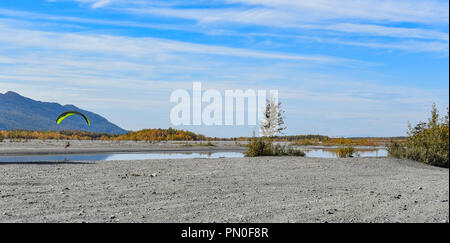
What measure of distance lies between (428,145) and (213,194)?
17672mm

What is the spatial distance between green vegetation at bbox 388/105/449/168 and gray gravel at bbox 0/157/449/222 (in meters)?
7.03

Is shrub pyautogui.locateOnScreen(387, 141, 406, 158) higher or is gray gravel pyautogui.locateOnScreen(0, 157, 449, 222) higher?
shrub pyautogui.locateOnScreen(387, 141, 406, 158)

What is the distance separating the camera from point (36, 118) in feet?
402

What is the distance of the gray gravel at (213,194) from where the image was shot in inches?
316

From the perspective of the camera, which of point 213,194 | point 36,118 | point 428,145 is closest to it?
point 213,194

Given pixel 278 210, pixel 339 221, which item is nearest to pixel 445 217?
pixel 339 221

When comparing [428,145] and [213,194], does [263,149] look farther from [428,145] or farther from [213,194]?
[213,194]

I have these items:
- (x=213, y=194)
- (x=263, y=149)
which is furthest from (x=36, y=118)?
(x=213, y=194)

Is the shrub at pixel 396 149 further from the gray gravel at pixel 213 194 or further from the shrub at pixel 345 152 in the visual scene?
the gray gravel at pixel 213 194

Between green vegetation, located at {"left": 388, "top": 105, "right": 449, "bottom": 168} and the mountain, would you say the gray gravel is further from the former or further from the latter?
the mountain

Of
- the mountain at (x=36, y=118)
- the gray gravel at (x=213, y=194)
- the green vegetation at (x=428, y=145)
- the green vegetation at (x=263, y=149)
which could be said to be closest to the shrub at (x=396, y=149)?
the green vegetation at (x=428, y=145)

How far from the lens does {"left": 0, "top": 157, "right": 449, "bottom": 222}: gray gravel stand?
8.03m

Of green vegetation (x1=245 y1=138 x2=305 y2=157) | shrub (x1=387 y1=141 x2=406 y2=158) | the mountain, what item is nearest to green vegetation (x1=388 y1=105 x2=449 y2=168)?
shrub (x1=387 y1=141 x2=406 y2=158)

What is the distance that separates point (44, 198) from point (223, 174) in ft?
22.0
